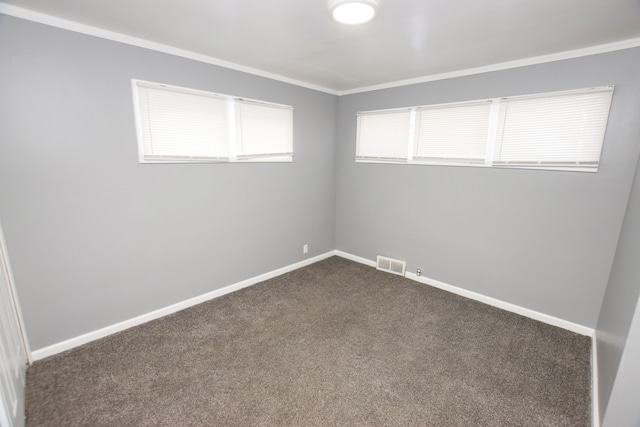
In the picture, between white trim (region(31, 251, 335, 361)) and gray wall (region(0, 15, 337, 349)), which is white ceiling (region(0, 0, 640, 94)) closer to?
gray wall (region(0, 15, 337, 349))

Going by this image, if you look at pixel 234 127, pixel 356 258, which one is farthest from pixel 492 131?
pixel 234 127

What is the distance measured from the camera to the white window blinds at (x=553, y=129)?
2.33 m

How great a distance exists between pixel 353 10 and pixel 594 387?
9.64 ft

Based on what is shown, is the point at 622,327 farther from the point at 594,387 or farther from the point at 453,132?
the point at 453,132

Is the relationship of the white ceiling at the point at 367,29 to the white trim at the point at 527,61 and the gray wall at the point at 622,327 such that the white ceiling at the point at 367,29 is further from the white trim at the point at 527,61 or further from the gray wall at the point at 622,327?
the gray wall at the point at 622,327

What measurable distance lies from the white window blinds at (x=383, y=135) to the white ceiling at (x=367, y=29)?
0.79m

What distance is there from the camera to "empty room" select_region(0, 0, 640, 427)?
70.1 inches

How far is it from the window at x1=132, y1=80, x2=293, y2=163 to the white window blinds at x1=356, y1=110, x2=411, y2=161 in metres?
1.03

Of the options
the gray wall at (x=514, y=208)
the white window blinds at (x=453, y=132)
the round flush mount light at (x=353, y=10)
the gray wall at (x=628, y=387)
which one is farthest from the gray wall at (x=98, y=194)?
the gray wall at (x=628, y=387)

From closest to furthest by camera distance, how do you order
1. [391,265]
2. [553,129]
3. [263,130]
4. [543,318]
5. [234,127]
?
[553,129] → [543,318] → [234,127] → [263,130] → [391,265]

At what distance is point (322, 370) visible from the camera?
6.88ft

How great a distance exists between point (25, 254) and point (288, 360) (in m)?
2.08

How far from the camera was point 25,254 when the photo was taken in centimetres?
201

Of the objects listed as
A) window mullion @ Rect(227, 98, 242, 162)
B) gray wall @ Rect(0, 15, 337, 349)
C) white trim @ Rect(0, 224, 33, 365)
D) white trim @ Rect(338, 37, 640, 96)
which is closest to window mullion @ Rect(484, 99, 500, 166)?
white trim @ Rect(338, 37, 640, 96)
